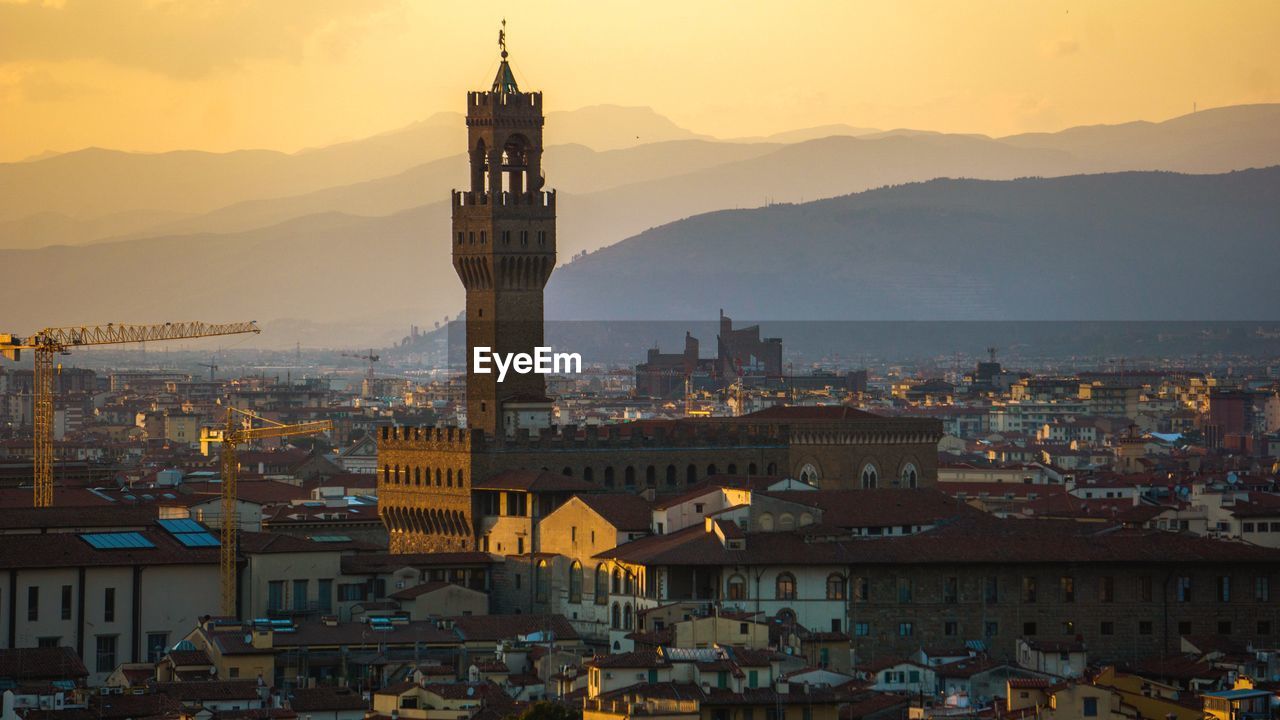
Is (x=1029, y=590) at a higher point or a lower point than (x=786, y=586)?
lower

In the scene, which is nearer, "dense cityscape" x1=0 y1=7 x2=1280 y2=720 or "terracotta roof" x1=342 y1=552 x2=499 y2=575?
"dense cityscape" x1=0 y1=7 x2=1280 y2=720

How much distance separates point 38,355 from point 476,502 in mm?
33959

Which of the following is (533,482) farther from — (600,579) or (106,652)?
(106,652)

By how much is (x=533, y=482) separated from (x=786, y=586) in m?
13.0

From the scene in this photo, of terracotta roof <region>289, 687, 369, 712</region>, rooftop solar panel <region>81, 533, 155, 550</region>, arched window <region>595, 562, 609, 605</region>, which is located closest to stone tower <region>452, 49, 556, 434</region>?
arched window <region>595, 562, 609, 605</region>

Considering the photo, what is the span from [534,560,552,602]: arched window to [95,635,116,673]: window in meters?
11.7

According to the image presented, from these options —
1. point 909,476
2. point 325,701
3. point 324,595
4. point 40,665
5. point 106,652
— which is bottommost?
point 106,652

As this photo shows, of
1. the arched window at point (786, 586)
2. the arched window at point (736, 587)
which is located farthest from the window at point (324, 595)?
the arched window at point (786, 586)

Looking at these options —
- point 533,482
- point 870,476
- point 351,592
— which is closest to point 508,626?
point 351,592

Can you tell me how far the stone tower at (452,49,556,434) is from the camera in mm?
82062

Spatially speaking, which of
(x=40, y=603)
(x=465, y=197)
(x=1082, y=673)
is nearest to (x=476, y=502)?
(x=465, y=197)

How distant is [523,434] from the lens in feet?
262

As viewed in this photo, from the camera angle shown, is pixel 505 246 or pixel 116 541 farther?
pixel 505 246

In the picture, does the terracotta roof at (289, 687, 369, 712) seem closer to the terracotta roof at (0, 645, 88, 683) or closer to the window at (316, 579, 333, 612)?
the terracotta roof at (0, 645, 88, 683)
